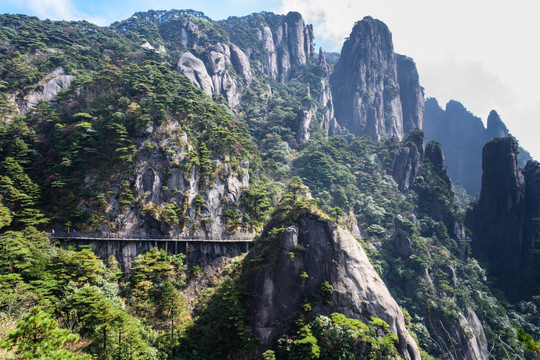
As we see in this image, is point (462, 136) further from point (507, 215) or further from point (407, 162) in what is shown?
point (507, 215)

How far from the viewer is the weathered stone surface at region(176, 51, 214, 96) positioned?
81188 millimetres

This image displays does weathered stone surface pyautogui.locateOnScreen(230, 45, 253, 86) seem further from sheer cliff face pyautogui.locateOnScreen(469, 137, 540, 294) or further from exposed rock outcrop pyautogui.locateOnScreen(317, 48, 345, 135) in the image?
sheer cliff face pyautogui.locateOnScreen(469, 137, 540, 294)

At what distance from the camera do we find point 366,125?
414 ft

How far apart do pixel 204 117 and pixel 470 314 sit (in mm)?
59667

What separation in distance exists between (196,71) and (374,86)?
290 ft

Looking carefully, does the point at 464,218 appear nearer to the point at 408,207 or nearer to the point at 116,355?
the point at 408,207

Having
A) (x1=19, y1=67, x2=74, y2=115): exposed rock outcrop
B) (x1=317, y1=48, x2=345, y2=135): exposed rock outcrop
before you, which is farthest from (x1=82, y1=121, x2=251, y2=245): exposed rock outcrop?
(x1=317, y1=48, x2=345, y2=135): exposed rock outcrop

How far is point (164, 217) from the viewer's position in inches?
1465

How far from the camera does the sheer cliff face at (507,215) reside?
6412 centimetres

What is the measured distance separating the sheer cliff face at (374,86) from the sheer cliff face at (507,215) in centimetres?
5219

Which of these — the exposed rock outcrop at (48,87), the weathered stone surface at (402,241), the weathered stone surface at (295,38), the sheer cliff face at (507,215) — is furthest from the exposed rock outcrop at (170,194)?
the weathered stone surface at (295,38)

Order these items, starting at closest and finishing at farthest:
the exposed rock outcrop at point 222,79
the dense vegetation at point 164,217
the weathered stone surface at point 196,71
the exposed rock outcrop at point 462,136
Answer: the dense vegetation at point 164,217 → the weathered stone surface at point 196,71 → the exposed rock outcrop at point 222,79 → the exposed rock outcrop at point 462,136

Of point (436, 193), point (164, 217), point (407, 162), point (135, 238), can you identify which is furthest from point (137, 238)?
point (407, 162)

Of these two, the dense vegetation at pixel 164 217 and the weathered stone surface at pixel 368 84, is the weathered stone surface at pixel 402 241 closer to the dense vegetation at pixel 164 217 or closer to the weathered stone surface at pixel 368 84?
the dense vegetation at pixel 164 217
